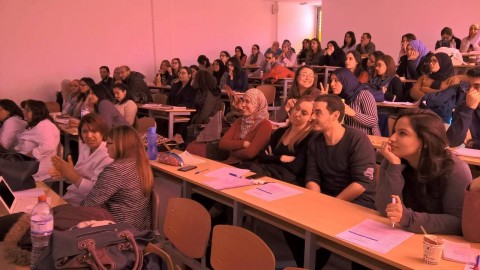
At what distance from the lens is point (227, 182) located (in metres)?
2.71

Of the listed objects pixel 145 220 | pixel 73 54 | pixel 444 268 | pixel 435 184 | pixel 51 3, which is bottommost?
pixel 145 220

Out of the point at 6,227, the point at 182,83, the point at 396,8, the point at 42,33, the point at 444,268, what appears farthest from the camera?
the point at 396,8

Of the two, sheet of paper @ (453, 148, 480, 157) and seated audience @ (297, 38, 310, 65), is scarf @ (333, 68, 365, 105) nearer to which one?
sheet of paper @ (453, 148, 480, 157)

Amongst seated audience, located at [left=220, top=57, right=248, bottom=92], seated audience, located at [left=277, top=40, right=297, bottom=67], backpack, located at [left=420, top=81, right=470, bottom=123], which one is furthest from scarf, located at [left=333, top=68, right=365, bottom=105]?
seated audience, located at [left=277, top=40, right=297, bottom=67]

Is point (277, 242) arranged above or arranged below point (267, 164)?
below

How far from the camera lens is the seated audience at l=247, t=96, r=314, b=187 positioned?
10.5 feet

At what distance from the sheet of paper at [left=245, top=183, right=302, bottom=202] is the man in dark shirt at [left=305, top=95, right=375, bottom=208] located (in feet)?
1.03

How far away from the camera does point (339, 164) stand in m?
2.80

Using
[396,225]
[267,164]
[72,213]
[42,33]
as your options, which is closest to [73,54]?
[42,33]

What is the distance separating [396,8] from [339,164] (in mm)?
8604

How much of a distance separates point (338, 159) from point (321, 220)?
0.81 m

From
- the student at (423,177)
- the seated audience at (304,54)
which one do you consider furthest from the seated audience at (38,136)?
the seated audience at (304,54)

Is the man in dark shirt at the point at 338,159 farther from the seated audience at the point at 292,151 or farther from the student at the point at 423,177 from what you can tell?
the student at the point at 423,177

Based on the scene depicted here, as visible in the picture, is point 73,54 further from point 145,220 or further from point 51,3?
point 145,220
